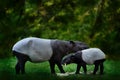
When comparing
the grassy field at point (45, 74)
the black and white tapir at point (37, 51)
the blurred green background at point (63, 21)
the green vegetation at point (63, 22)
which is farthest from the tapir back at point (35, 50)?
the blurred green background at point (63, 21)

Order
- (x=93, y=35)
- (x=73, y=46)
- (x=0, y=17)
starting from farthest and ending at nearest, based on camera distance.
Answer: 1. (x=93, y=35)
2. (x=0, y=17)
3. (x=73, y=46)

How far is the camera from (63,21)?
6484mm

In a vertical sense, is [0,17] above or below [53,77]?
above

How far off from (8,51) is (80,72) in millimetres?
1644

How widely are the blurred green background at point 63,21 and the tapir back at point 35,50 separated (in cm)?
125

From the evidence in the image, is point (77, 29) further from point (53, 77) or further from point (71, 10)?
point (53, 77)

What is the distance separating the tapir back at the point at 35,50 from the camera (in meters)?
4.49

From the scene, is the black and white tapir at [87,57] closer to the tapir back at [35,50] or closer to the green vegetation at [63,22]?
the tapir back at [35,50]

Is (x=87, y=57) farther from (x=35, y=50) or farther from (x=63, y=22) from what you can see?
(x=63, y=22)

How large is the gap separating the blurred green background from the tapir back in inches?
49.1

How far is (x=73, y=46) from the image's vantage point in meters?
4.70

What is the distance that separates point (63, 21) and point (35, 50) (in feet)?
6.72

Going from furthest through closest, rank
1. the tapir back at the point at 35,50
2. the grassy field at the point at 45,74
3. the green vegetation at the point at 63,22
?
the green vegetation at the point at 63,22, the tapir back at the point at 35,50, the grassy field at the point at 45,74

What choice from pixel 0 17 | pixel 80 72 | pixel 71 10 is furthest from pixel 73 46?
pixel 71 10
